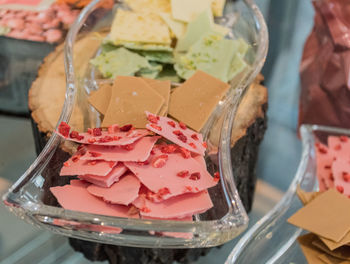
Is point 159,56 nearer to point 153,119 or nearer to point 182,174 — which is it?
point 153,119

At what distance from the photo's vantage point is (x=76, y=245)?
3.16 feet

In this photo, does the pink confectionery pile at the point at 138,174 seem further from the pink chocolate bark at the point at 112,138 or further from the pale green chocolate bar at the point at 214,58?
the pale green chocolate bar at the point at 214,58

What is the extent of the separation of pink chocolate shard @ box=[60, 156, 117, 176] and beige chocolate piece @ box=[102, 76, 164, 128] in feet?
0.37

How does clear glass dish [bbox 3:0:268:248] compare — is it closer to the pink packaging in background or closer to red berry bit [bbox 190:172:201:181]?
red berry bit [bbox 190:172:201:181]

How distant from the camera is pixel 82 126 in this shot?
879mm

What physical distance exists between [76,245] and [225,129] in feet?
1.23

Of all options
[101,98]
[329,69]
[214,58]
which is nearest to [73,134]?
[101,98]

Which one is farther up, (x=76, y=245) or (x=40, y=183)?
(x=40, y=183)

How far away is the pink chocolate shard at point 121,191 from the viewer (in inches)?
A: 27.6

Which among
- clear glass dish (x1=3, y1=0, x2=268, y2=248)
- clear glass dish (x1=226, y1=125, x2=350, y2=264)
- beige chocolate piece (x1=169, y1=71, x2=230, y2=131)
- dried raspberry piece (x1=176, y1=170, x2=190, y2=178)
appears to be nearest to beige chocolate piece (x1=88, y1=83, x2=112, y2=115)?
clear glass dish (x1=3, y1=0, x2=268, y2=248)

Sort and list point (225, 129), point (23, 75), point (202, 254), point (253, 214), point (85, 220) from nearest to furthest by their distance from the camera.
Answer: point (85, 220) < point (225, 129) < point (202, 254) < point (253, 214) < point (23, 75)

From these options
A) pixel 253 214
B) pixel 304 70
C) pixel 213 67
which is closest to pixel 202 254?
pixel 253 214

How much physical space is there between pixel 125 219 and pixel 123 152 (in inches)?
5.1

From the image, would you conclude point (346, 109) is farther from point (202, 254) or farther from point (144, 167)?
point (144, 167)
